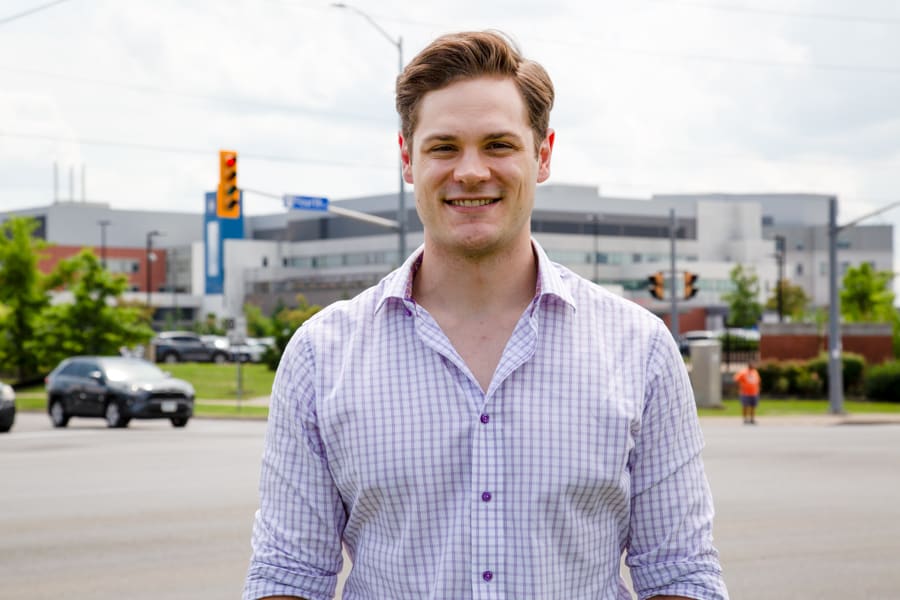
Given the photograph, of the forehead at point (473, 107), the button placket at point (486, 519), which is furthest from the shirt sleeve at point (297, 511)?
the forehead at point (473, 107)

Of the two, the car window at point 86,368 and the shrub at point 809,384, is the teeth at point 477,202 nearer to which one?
the car window at point 86,368

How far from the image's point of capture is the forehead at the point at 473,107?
8.79 ft

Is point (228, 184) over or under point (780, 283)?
over

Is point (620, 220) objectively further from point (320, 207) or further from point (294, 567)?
point (294, 567)

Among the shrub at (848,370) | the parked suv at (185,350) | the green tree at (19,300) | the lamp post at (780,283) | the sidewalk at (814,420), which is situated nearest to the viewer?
the sidewalk at (814,420)

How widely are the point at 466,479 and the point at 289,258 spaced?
358 feet

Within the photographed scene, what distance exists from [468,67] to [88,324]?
46029mm

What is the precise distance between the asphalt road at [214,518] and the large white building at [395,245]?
71612 millimetres

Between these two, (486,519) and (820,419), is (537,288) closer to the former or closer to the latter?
(486,519)

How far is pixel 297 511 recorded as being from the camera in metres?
2.67

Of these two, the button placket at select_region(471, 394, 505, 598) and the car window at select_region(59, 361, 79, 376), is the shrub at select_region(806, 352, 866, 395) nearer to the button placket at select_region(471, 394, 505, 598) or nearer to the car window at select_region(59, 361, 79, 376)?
the car window at select_region(59, 361, 79, 376)

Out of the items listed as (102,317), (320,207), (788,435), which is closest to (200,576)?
(788,435)

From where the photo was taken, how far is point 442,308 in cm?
281

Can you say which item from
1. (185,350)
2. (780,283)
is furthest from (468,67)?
(780,283)
